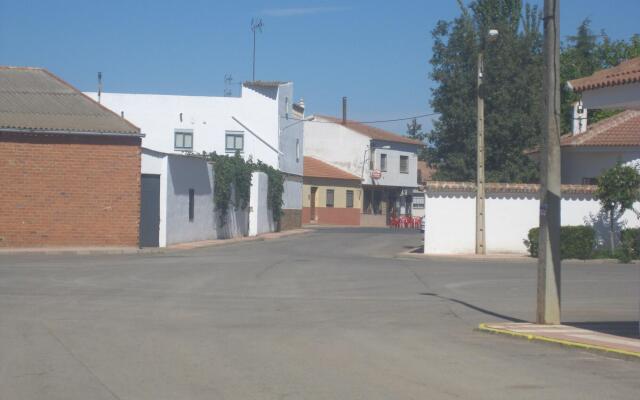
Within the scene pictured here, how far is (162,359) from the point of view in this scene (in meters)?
9.70

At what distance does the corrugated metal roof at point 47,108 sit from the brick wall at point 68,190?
39 cm

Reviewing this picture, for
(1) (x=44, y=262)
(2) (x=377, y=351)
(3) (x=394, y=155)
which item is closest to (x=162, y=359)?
(2) (x=377, y=351)

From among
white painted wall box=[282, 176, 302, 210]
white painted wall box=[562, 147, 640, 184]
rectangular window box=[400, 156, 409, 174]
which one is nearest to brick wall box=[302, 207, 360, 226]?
rectangular window box=[400, 156, 409, 174]

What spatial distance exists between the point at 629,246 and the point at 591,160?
7.36 meters

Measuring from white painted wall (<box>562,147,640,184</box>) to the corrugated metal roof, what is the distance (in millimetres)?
17720

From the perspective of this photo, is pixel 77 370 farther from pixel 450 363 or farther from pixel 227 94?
pixel 227 94

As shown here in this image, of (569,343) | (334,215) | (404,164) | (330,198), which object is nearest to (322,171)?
(330,198)

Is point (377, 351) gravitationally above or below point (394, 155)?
below

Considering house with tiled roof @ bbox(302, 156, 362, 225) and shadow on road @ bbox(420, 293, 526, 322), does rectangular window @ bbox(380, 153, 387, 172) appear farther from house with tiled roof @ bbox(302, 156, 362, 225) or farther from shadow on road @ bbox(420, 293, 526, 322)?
shadow on road @ bbox(420, 293, 526, 322)

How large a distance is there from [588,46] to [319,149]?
871 inches

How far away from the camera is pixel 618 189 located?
92.1 feet

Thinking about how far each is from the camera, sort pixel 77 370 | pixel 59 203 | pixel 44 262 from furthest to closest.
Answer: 1. pixel 59 203
2. pixel 44 262
3. pixel 77 370

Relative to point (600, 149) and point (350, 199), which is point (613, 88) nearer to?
point (600, 149)

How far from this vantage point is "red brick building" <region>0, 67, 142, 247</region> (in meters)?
28.8
